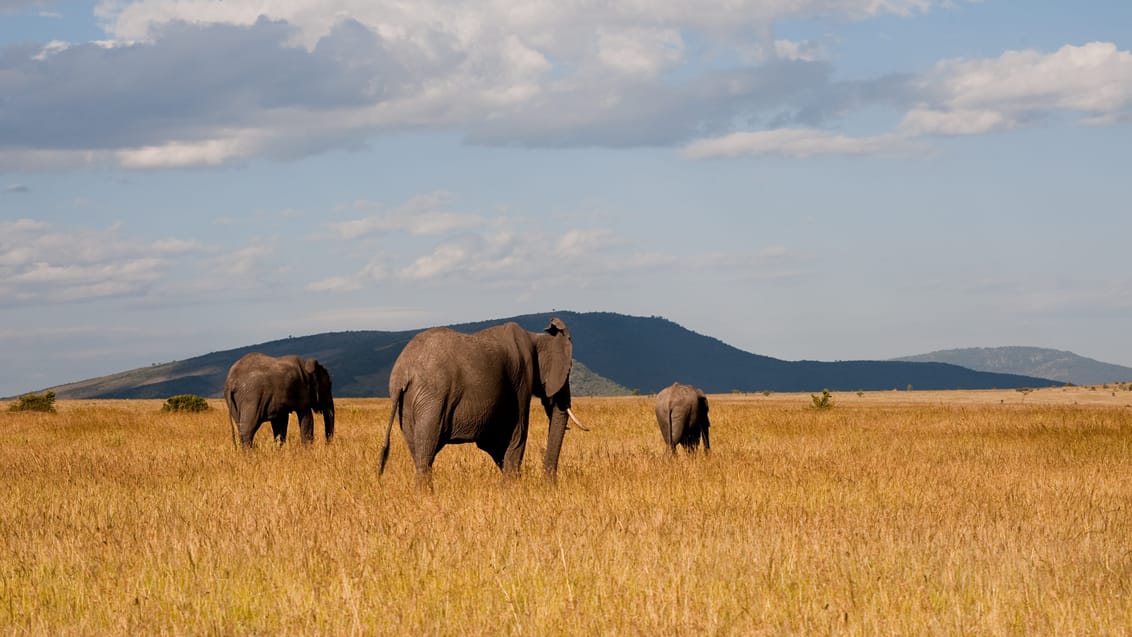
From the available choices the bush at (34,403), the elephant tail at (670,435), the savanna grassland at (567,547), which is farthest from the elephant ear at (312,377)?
the bush at (34,403)

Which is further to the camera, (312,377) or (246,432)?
(312,377)

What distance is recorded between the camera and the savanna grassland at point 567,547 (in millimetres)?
6074

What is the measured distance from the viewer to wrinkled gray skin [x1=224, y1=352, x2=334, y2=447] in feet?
61.7

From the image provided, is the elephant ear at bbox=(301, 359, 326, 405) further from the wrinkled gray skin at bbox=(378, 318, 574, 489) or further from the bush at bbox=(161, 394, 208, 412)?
the bush at bbox=(161, 394, 208, 412)

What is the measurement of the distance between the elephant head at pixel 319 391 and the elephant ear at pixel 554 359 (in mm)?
9201

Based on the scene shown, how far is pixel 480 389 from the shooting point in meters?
11.5

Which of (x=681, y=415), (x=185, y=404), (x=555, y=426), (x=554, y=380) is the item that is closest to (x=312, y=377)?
(x=681, y=415)

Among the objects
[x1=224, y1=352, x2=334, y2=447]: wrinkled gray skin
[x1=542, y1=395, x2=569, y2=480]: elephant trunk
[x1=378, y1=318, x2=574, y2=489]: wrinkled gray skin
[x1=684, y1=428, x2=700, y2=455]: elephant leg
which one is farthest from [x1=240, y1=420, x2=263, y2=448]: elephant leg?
[x1=542, y1=395, x2=569, y2=480]: elephant trunk

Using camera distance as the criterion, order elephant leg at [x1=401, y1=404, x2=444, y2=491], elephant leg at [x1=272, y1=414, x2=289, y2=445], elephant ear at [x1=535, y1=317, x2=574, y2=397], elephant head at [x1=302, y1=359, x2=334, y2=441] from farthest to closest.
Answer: elephant head at [x1=302, y1=359, x2=334, y2=441] < elephant leg at [x1=272, y1=414, x2=289, y2=445] < elephant ear at [x1=535, y1=317, x2=574, y2=397] < elephant leg at [x1=401, y1=404, x2=444, y2=491]

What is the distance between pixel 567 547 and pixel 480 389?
376 centimetres

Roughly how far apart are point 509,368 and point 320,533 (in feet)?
11.9

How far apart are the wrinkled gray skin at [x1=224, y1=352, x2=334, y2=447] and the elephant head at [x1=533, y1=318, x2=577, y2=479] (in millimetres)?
7841

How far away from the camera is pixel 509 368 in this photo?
11.9 m

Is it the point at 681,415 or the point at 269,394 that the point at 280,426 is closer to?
the point at 269,394
